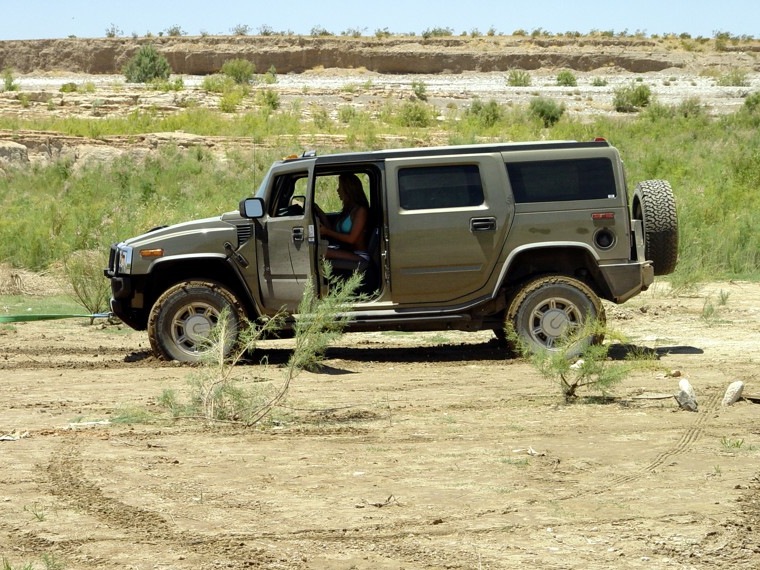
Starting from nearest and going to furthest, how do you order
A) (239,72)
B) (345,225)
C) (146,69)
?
1. (345,225)
2. (239,72)
3. (146,69)

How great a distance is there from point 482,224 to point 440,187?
0.51 m

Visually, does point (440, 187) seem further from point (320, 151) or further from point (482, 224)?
point (320, 151)

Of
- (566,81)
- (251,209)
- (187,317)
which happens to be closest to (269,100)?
(566,81)

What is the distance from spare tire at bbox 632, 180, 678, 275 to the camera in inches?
434

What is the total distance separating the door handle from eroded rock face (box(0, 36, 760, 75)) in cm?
6628

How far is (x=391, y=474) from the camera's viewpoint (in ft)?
22.5

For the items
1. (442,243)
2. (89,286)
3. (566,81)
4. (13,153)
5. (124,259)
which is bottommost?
(89,286)

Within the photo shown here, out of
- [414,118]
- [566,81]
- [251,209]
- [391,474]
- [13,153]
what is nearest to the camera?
[391,474]

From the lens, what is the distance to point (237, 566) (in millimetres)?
5316

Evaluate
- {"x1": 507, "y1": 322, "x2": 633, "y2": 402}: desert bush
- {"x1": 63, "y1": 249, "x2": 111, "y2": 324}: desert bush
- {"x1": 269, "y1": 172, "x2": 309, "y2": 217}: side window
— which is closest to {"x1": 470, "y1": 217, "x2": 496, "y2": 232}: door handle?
{"x1": 507, "y1": 322, "x2": 633, "y2": 402}: desert bush

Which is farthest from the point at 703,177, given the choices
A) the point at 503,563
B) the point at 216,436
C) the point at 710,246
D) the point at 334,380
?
the point at 503,563

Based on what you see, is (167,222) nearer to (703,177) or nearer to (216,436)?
(703,177)

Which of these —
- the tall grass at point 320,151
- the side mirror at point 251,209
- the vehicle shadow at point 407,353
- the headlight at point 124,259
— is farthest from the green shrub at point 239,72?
the side mirror at point 251,209

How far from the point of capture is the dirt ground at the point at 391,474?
5.53 metres
